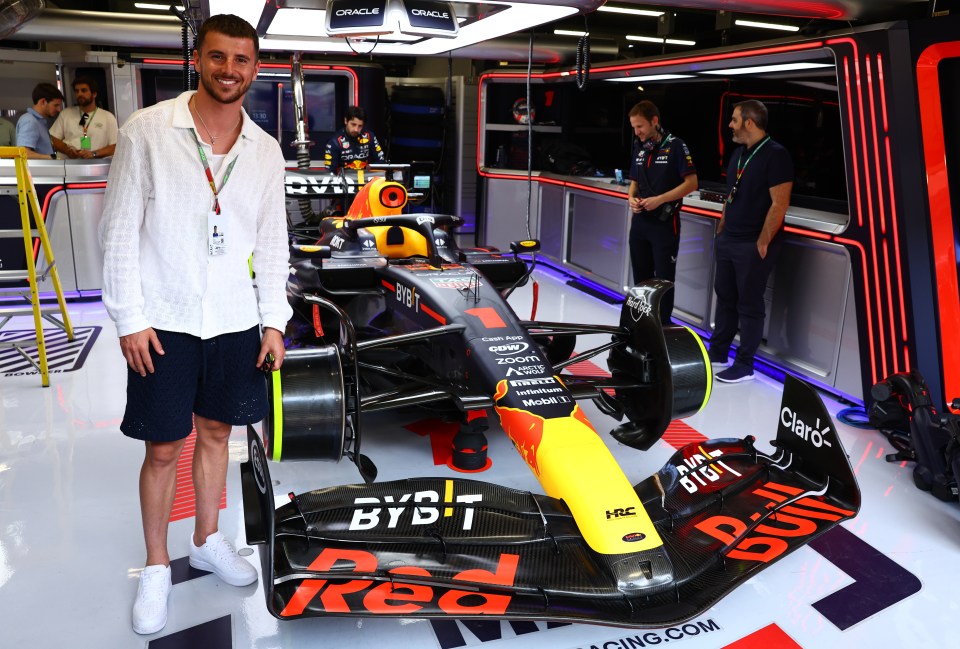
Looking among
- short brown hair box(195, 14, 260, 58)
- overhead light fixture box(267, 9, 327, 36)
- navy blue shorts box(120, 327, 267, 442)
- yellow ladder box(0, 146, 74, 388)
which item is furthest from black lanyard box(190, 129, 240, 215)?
yellow ladder box(0, 146, 74, 388)

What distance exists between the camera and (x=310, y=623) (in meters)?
2.38

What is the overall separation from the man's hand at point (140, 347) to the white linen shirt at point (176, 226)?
20mm

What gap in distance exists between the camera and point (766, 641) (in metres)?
2.35

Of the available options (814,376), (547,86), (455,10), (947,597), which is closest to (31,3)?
(455,10)

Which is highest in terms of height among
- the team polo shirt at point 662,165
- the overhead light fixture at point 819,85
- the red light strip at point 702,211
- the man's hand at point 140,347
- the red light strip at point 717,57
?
the red light strip at point 717,57

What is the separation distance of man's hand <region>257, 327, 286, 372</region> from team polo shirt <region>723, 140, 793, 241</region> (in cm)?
321

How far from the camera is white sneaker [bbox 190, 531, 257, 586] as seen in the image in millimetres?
2561

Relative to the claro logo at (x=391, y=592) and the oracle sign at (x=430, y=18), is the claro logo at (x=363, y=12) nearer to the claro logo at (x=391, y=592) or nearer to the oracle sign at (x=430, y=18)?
the oracle sign at (x=430, y=18)

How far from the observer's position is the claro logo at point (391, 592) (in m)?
1.99

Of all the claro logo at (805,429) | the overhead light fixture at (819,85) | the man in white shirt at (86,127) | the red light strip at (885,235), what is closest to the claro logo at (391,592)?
the claro logo at (805,429)

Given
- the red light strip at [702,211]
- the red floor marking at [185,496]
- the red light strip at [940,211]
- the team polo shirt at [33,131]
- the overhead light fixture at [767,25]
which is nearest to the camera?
the red floor marking at [185,496]

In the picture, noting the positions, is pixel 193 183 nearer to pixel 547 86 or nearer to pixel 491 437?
pixel 491 437

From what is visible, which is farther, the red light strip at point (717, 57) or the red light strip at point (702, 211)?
the red light strip at point (702, 211)

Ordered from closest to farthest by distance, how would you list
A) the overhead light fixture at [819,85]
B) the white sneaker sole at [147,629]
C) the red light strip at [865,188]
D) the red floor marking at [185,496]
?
the white sneaker sole at [147,629] → the red floor marking at [185,496] → the red light strip at [865,188] → the overhead light fixture at [819,85]
